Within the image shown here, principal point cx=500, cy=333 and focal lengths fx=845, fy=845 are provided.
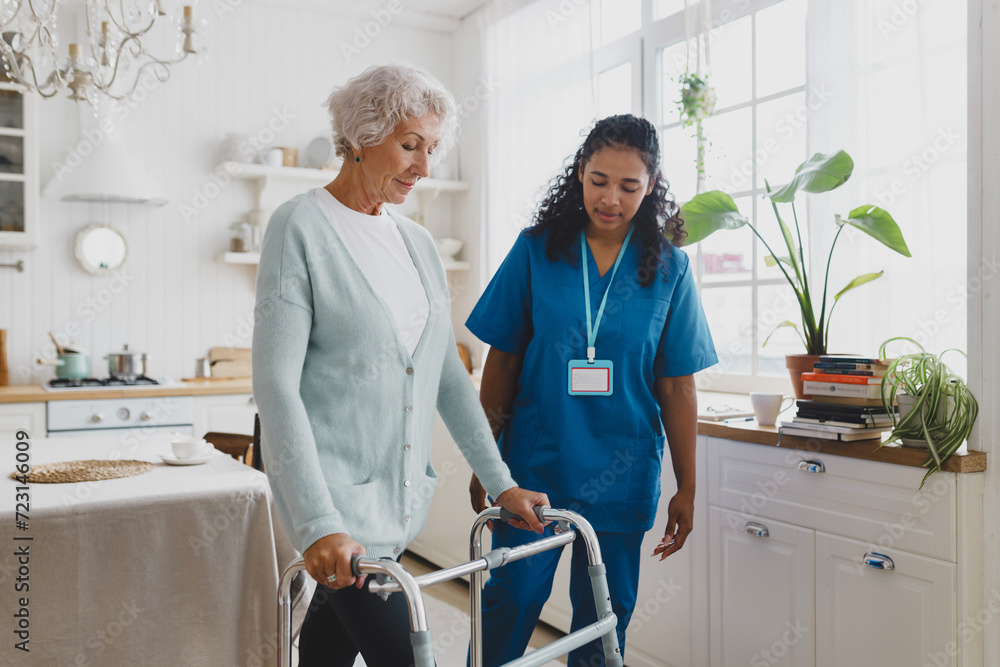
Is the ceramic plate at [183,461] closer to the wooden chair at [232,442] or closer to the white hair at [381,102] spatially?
the wooden chair at [232,442]

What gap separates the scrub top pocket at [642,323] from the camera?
1808mm

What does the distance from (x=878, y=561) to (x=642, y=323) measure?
0.76 metres

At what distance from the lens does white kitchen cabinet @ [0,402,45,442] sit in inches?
135

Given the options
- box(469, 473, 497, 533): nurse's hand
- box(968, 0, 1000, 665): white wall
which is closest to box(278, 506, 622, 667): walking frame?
box(469, 473, 497, 533): nurse's hand

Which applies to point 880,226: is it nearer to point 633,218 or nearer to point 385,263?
point 633,218

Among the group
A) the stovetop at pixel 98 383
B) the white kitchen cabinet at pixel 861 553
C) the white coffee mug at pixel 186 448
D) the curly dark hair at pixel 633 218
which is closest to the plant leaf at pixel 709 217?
the curly dark hair at pixel 633 218

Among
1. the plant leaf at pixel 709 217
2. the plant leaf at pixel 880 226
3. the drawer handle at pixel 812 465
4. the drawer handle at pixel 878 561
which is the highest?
the plant leaf at pixel 709 217

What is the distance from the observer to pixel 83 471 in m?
2.08

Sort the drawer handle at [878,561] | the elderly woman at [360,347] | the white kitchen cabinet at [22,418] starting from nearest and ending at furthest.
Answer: the elderly woman at [360,347]
the drawer handle at [878,561]
the white kitchen cabinet at [22,418]

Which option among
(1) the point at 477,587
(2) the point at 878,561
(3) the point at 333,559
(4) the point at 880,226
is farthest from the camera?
(4) the point at 880,226

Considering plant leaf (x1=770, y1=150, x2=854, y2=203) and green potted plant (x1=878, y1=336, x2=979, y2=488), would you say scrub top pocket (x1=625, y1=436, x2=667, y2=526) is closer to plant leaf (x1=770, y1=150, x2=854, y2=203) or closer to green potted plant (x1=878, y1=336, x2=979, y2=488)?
green potted plant (x1=878, y1=336, x2=979, y2=488)

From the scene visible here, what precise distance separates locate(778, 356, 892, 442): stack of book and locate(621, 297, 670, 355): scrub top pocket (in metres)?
0.50

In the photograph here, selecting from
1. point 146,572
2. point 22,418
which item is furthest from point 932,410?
point 22,418

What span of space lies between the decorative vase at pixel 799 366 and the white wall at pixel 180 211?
115 inches
